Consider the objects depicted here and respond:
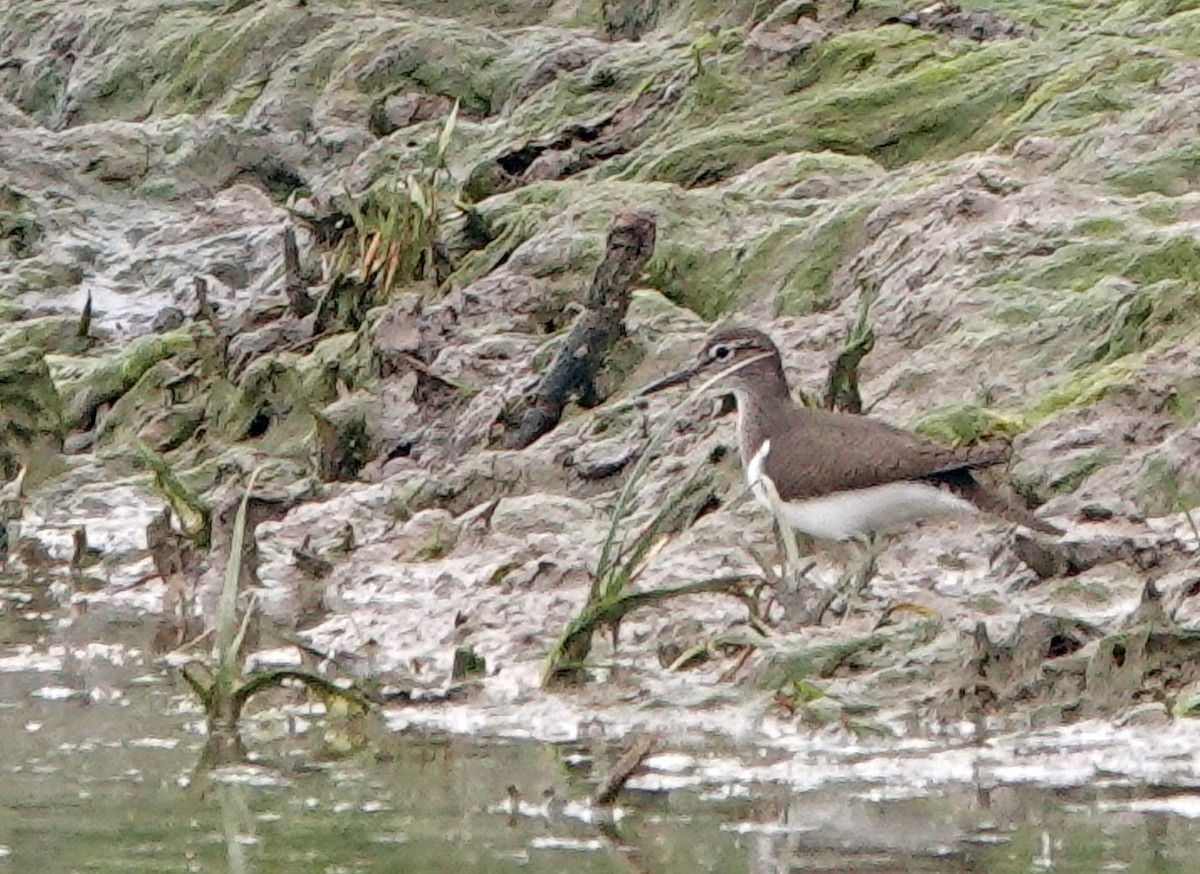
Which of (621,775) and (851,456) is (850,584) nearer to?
(851,456)

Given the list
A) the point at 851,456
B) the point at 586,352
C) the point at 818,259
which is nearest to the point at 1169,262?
the point at 818,259

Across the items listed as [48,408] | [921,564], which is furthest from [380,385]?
[921,564]

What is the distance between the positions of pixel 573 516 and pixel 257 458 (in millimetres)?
1876

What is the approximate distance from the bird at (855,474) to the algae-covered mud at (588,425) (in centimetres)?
11

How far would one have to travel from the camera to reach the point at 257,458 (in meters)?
10.2

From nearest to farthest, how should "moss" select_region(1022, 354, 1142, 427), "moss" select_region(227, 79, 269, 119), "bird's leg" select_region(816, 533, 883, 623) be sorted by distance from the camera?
1. "bird's leg" select_region(816, 533, 883, 623)
2. "moss" select_region(1022, 354, 1142, 427)
3. "moss" select_region(227, 79, 269, 119)

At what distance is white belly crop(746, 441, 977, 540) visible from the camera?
7875mm

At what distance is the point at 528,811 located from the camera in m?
5.92

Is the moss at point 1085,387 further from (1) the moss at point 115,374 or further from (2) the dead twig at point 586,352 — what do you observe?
(1) the moss at point 115,374

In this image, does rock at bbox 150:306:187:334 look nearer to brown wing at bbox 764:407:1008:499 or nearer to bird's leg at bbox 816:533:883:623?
brown wing at bbox 764:407:1008:499

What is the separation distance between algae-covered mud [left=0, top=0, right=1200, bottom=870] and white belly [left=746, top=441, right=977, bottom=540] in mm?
107

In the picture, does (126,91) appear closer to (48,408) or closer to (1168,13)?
(48,408)

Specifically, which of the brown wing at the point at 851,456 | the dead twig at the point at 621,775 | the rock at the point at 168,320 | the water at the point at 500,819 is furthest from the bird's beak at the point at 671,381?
the rock at the point at 168,320

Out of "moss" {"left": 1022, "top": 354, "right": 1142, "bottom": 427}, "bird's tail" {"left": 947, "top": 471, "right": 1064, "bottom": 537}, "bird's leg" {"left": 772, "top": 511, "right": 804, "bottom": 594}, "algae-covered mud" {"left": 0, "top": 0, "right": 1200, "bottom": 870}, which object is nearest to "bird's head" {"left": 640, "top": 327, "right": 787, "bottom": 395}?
"algae-covered mud" {"left": 0, "top": 0, "right": 1200, "bottom": 870}
